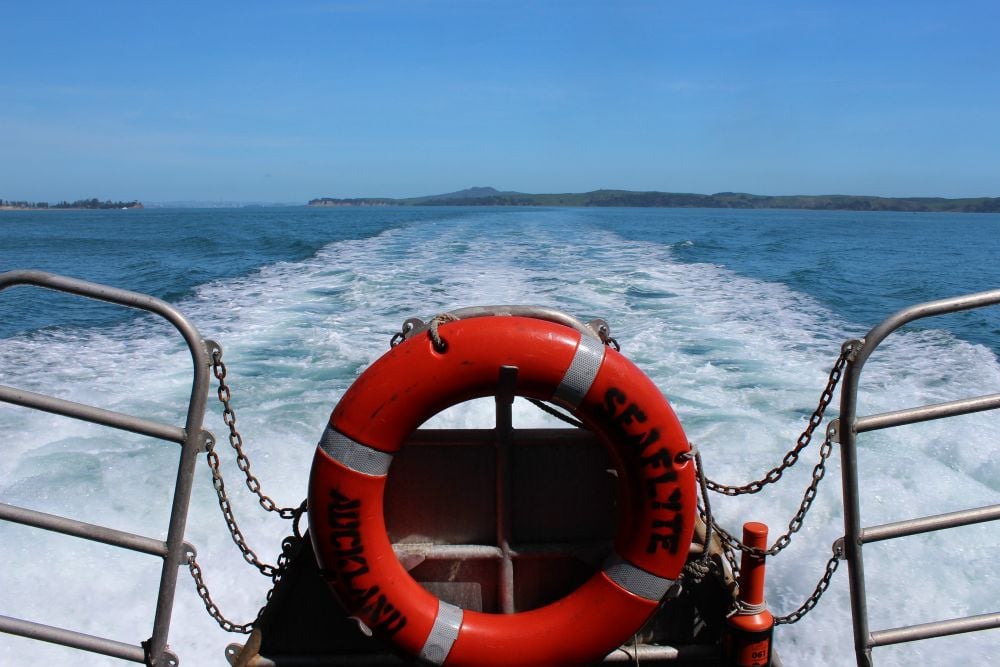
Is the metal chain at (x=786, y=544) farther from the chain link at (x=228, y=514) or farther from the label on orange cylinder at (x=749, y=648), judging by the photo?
the chain link at (x=228, y=514)

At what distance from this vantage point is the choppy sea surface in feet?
10.1

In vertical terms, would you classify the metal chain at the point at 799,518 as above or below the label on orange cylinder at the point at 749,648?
above

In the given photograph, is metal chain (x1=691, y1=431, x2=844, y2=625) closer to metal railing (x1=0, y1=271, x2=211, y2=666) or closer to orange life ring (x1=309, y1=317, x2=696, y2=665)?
orange life ring (x1=309, y1=317, x2=696, y2=665)

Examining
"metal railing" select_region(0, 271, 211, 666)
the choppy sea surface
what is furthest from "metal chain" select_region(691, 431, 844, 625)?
"metal railing" select_region(0, 271, 211, 666)

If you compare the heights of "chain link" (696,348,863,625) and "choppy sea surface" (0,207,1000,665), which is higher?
"chain link" (696,348,863,625)

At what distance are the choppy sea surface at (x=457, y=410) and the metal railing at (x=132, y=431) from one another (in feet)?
3.39

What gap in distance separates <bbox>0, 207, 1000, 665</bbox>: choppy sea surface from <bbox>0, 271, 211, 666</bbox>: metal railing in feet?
3.39

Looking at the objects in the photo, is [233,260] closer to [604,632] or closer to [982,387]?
[982,387]

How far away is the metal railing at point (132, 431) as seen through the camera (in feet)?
5.55

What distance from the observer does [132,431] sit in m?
1.66

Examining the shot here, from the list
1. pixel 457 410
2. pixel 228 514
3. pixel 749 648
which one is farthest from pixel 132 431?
pixel 457 410

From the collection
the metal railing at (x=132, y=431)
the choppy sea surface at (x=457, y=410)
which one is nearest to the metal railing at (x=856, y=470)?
the choppy sea surface at (x=457, y=410)

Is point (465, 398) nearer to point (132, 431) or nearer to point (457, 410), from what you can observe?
point (132, 431)

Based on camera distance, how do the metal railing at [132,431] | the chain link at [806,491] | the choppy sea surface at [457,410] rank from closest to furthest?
the metal railing at [132,431] → the chain link at [806,491] → the choppy sea surface at [457,410]
